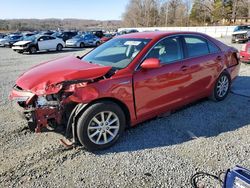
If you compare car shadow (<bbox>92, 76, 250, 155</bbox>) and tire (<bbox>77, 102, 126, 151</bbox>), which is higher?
tire (<bbox>77, 102, 126, 151</bbox>)

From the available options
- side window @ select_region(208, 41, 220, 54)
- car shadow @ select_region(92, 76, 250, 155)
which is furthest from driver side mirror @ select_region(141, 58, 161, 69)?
side window @ select_region(208, 41, 220, 54)

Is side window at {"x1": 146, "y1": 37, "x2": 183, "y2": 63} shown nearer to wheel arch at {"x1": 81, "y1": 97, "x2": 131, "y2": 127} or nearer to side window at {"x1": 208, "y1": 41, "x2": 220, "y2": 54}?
wheel arch at {"x1": 81, "y1": 97, "x2": 131, "y2": 127}

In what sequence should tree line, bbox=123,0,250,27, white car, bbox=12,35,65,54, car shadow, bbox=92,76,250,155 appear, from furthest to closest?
tree line, bbox=123,0,250,27 < white car, bbox=12,35,65,54 < car shadow, bbox=92,76,250,155

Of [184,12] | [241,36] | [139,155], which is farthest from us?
[184,12]

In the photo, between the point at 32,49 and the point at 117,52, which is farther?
the point at 32,49

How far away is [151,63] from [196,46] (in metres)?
1.56

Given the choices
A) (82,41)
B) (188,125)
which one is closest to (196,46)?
(188,125)

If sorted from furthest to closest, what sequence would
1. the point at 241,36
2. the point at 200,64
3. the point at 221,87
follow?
the point at 241,36 → the point at 221,87 → the point at 200,64

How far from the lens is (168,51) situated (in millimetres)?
4406

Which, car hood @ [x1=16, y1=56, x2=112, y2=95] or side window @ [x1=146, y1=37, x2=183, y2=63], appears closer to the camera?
car hood @ [x1=16, y1=56, x2=112, y2=95]

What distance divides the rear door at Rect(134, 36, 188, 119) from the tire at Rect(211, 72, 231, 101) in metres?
1.10

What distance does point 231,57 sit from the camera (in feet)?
18.9

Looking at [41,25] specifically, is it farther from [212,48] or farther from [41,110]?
[41,110]

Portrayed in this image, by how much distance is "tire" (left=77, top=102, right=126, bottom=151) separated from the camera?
11.4 ft
